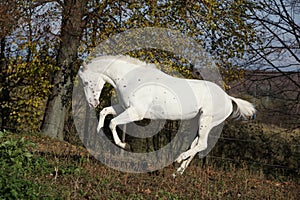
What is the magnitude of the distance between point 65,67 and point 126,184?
680 cm

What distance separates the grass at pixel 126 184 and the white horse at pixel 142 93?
60 centimetres

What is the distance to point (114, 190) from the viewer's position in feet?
18.8

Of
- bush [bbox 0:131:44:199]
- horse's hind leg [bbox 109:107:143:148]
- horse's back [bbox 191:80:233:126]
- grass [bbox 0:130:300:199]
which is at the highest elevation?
horse's back [bbox 191:80:233:126]

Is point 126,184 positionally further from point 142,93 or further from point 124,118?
point 142,93

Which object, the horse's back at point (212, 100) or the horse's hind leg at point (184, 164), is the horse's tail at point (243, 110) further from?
the horse's hind leg at point (184, 164)

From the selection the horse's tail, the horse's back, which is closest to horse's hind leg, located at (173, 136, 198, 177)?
the horse's back

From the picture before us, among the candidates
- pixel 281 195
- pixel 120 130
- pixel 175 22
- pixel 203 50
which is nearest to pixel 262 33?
pixel 203 50

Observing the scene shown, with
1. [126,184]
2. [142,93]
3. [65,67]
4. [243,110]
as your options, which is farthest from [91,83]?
[65,67]

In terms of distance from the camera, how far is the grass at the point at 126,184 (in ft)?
17.8

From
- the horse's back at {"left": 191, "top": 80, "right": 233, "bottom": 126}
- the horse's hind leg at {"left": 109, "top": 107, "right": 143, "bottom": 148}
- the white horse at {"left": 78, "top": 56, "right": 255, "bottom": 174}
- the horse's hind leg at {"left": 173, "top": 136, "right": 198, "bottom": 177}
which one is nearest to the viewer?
the horse's hind leg at {"left": 109, "top": 107, "right": 143, "bottom": 148}

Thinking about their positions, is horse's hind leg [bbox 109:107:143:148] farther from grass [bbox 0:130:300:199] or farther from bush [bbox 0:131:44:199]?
bush [bbox 0:131:44:199]

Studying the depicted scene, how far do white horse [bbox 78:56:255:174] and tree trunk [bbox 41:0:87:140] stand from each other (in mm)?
5262

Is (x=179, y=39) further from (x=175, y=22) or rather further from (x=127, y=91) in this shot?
(x=127, y=91)

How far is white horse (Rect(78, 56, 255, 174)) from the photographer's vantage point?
6766 millimetres
